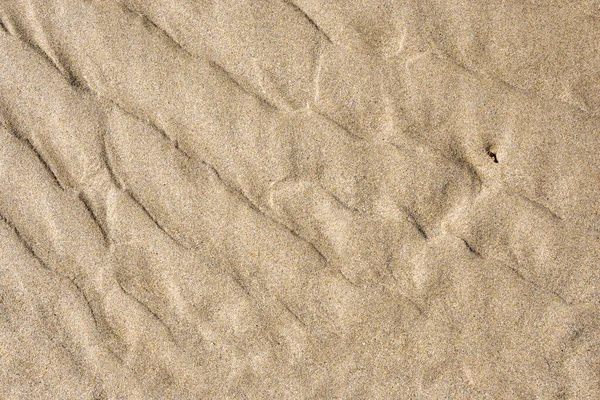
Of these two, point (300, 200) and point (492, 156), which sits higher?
point (492, 156)

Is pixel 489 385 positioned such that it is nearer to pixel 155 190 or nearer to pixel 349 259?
pixel 349 259

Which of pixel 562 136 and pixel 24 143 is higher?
pixel 562 136

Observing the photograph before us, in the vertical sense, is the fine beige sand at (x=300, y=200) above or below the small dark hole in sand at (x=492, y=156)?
below

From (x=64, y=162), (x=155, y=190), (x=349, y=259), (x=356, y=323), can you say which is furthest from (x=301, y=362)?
(x=64, y=162)

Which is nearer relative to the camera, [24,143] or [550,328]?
[550,328]

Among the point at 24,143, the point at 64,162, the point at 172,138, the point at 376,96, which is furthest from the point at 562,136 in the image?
the point at 24,143

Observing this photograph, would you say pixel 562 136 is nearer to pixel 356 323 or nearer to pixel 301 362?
pixel 356 323

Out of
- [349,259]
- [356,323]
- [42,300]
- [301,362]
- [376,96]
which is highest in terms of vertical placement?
[376,96]

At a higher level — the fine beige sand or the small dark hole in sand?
the small dark hole in sand
